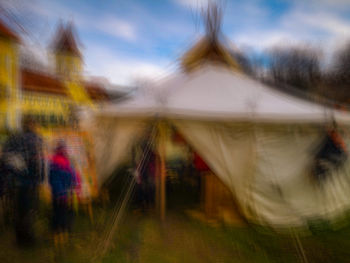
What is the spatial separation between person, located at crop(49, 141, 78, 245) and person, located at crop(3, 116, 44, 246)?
6.4 inches

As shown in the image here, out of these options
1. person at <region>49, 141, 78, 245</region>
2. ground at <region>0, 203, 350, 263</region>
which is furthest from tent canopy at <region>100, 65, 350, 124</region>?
ground at <region>0, 203, 350, 263</region>

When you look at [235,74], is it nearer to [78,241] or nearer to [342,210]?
[342,210]

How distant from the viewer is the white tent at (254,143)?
416 centimetres

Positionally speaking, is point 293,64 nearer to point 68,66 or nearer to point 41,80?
point 41,80

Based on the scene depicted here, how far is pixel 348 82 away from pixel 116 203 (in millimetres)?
22830

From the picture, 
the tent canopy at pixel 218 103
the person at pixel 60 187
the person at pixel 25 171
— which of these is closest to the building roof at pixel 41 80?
the person at pixel 25 171

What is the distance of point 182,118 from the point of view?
4109 millimetres

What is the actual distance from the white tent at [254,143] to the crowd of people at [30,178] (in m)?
1.36

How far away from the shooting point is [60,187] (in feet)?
11.3

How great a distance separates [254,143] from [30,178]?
132 inches

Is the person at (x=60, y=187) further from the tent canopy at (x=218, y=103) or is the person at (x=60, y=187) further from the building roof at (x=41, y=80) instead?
the tent canopy at (x=218, y=103)

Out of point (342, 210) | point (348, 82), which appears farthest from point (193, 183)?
point (348, 82)

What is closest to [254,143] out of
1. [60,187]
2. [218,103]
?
[218,103]

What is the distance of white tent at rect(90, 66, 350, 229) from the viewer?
164 inches
